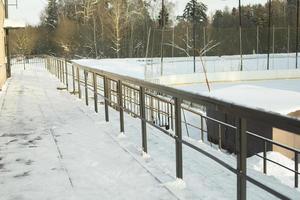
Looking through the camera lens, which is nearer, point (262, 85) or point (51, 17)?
point (262, 85)

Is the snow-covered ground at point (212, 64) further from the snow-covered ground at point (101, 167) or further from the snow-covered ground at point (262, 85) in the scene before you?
the snow-covered ground at point (101, 167)

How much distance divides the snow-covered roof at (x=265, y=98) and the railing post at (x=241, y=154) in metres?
6.85

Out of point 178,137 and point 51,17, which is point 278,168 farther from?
point 51,17

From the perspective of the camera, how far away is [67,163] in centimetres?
515

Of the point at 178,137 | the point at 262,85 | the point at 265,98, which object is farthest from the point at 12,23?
the point at 178,137

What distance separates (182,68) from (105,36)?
2064 centimetres

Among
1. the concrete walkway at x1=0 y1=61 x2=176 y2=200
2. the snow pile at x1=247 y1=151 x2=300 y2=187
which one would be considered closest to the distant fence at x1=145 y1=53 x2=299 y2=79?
the snow pile at x1=247 y1=151 x2=300 y2=187

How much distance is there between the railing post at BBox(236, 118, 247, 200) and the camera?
304 centimetres

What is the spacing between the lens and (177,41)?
1786 inches

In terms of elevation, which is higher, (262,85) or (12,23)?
(12,23)

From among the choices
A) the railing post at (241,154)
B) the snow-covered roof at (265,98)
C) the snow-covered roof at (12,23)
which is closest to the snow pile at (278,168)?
the snow-covered roof at (265,98)

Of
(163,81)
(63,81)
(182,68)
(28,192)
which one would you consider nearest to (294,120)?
(28,192)

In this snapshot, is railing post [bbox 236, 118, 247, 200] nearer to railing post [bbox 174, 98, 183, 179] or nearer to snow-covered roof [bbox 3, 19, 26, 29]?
railing post [bbox 174, 98, 183, 179]

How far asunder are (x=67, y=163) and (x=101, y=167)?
16.5 inches
